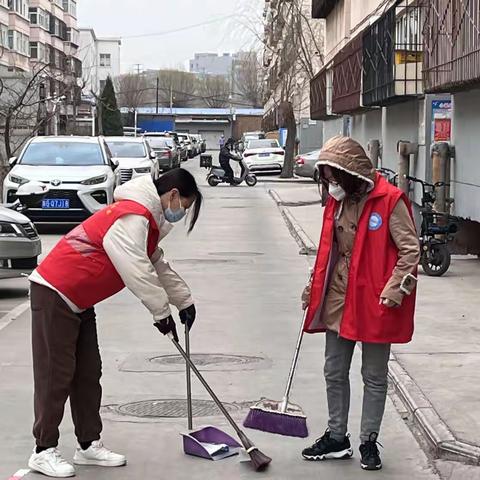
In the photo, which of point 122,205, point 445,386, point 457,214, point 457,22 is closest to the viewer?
point 122,205

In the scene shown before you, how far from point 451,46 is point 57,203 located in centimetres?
857

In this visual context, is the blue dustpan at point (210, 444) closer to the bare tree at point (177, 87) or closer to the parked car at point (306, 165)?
the parked car at point (306, 165)

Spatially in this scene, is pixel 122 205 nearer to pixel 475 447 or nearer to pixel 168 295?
pixel 168 295

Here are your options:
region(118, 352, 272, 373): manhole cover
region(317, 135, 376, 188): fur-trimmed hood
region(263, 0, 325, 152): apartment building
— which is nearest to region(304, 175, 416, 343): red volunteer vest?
region(317, 135, 376, 188): fur-trimmed hood

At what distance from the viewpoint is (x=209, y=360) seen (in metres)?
8.64

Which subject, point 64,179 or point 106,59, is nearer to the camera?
point 64,179

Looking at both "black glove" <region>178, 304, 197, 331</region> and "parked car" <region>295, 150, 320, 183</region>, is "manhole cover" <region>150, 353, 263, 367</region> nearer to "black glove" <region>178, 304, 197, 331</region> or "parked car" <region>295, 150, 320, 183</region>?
"black glove" <region>178, 304, 197, 331</region>

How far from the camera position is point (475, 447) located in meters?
5.83

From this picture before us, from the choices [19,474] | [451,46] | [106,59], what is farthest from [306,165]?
[106,59]

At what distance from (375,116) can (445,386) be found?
1798 cm

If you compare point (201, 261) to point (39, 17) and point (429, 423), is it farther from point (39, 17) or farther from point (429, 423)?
point (39, 17)

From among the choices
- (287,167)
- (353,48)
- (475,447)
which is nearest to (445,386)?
(475,447)

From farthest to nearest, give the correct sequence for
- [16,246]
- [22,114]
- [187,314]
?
[22,114], [16,246], [187,314]

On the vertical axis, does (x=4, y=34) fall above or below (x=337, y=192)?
above
